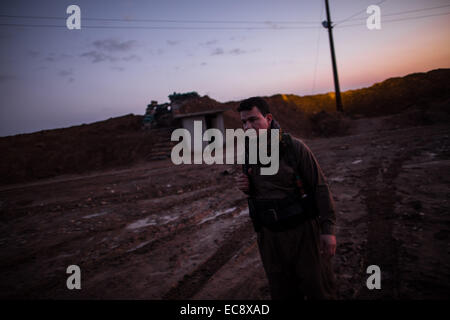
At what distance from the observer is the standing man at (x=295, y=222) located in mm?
1650

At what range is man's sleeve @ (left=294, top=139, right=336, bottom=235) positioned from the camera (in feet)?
5.48

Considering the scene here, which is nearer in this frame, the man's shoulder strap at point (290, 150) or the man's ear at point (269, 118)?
the man's shoulder strap at point (290, 150)

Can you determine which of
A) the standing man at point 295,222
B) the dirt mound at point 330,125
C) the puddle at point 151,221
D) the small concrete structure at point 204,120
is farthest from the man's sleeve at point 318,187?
the dirt mound at point 330,125

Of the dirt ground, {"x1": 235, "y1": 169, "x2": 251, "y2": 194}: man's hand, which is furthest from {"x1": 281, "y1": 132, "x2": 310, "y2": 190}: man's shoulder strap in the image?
the dirt ground

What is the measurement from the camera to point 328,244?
1.64 metres

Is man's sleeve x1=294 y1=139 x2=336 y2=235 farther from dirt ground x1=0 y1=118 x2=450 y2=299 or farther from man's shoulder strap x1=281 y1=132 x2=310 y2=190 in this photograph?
dirt ground x1=0 y1=118 x2=450 y2=299

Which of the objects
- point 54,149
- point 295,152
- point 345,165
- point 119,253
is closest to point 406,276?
point 295,152

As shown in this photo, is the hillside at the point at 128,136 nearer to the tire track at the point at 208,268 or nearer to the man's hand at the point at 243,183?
the tire track at the point at 208,268

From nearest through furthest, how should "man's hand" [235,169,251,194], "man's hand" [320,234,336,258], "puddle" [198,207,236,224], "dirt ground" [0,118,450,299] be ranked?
"man's hand" [320,234,336,258] → "man's hand" [235,169,251,194] → "dirt ground" [0,118,450,299] → "puddle" [198,207,236,224]

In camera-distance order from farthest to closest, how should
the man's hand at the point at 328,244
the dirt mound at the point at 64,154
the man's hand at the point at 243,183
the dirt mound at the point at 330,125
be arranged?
1. the dirt mound at the point at 330,125
2. the dirt mound at the point at 64,154
3. the man's hand at the point at 243,183
4. the man's hand at the point at 328,244

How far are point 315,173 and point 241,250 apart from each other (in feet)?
7.66

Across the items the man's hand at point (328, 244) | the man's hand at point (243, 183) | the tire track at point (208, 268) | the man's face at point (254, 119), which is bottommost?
the tire track at point (208, 268)

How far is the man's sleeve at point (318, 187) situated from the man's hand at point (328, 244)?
0.11 ft

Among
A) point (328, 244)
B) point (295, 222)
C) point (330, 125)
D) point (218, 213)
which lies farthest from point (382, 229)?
point (330, 125)
